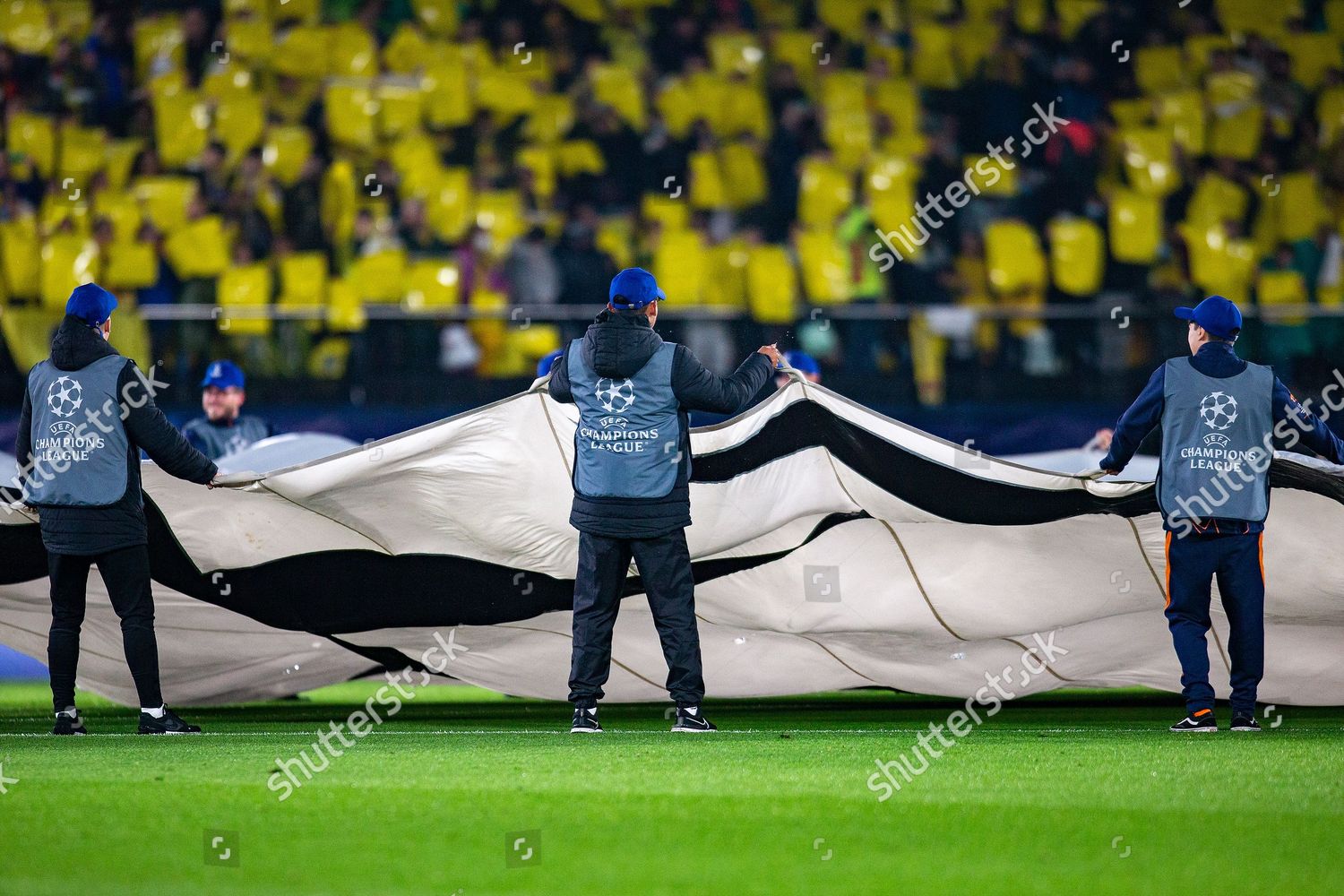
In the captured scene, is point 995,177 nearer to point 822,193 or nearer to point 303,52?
point 822,193

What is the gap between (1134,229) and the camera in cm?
1062

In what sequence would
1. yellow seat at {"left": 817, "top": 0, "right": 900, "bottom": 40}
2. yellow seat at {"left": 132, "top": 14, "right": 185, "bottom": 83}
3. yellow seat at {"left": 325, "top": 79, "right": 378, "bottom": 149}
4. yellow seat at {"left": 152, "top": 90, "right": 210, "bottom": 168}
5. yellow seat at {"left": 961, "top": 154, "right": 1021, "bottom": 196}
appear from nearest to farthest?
yellow seat at {"left": 961, "top": 154, "right": 1021, "bottom": 196}, yellow seat at {"left": 152, "top": 90, "right": 210, "bottom": 168}, yellow seat at {"left": 325, "top": 79, "right": 378, "bottom": 149}, yellow seat at {"left": 132, "top": 14, "right": 185, "bottom": 83}, yellow seat at {"left": 817, "top": 0, "right": 900, "bottom": 40}

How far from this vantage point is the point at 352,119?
11.2 meters

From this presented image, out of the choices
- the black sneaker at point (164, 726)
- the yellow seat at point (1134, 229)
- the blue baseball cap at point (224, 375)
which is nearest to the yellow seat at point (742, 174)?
the yellow seat at point (1134, 229)

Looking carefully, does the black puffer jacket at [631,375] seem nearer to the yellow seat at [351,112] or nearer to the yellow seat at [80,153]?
the yellow seat at [351,112]

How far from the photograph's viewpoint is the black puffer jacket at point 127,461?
211 inches

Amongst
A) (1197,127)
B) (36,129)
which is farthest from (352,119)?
(1197,127)

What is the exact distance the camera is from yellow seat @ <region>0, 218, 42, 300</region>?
10289 millimetres

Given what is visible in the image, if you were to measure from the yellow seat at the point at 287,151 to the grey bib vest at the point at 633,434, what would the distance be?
243 inches

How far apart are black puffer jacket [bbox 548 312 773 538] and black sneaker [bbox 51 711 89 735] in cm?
182

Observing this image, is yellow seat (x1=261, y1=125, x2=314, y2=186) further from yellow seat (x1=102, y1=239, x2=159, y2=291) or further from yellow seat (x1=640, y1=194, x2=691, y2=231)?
yellow seat (x1=640, y1=194, x2=691, y2=231)

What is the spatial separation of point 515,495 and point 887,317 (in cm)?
334

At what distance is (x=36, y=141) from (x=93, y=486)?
6.47m

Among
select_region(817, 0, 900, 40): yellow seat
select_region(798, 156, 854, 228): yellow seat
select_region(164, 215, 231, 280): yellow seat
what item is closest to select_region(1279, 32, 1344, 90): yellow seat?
select_region(817, 0, 900, 40): yellow seat
